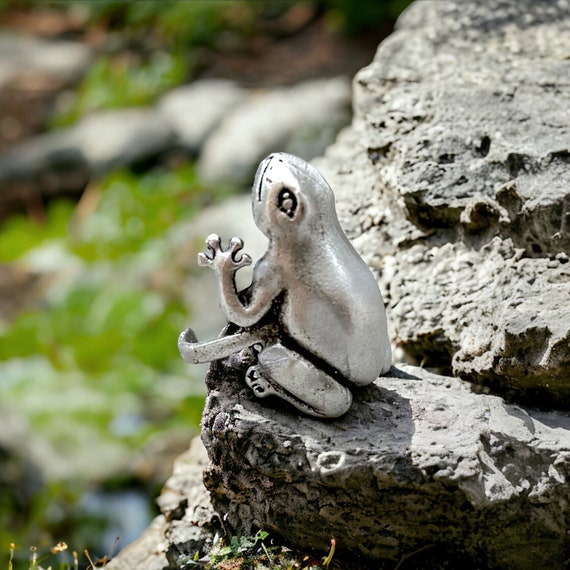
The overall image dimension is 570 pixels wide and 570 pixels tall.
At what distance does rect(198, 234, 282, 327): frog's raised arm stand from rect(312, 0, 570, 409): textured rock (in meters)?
0.63

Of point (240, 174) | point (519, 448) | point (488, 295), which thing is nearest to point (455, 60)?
point (488, 295)

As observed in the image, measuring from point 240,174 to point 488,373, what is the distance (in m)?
4.47

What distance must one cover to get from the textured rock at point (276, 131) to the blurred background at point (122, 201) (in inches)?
0.6

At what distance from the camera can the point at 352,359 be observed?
7.48 feet

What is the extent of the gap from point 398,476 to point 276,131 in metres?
4.98

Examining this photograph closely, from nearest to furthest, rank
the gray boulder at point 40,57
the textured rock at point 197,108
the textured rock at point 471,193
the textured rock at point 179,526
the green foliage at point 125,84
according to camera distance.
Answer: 1. the textured rock at point 471,193
2. the textured rock at point 179,526
3. the textured rock at point 197,108
4. the green foliage at point 125,84
5. the gray boulder at point 40,57

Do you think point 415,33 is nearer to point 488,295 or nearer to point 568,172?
point 568,172

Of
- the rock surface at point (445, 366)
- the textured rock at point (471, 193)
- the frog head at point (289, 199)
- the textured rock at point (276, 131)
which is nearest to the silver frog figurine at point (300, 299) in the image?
the frog head at point (289, 199)

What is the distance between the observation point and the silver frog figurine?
224 cm

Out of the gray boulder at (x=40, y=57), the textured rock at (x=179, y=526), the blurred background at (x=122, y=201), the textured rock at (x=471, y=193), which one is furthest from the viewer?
the gray boulder at (x=40, y=57)

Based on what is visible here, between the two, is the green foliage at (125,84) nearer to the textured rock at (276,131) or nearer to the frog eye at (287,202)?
the textured rock at (276,131)

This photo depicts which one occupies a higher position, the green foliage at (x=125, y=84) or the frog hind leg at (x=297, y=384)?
the frog hind leg at (x=297, y=384)

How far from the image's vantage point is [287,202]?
222 centimetres

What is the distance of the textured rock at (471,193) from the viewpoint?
2.44m
